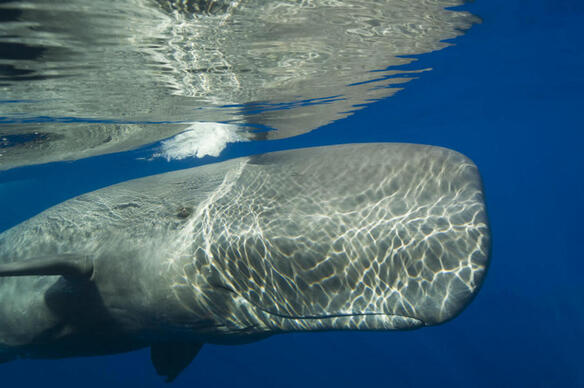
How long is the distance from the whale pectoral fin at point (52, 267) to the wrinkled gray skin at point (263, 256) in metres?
0.01

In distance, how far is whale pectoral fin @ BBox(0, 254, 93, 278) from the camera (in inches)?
124

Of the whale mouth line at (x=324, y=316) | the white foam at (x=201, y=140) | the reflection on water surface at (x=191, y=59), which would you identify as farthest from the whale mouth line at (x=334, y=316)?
the white foam at (x=201, y=140)

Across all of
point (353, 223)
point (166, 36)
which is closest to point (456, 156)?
point (353, 223)

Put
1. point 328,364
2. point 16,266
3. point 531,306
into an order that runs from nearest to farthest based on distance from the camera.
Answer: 1. point 16,266
2. point 328,364
3. point 531,306

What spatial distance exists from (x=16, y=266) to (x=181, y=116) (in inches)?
404

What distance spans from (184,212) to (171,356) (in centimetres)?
208

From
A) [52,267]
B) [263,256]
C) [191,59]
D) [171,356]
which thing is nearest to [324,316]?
[263,256]

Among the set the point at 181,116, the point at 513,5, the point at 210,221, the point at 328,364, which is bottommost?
the point at 328,364

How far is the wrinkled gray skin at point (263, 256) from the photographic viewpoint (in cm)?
290

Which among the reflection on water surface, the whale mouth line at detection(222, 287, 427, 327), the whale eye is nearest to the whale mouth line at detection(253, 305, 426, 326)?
the whale mouth line at detection(222, 287, 427, 327)

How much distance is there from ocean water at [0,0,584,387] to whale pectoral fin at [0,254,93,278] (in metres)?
3.49

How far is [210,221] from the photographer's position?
149 inches

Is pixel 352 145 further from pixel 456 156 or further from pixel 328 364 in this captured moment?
pixel 328 364

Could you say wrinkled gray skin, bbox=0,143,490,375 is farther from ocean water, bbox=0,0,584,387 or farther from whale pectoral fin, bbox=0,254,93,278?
ocean water, bbox=0,0,584,387
